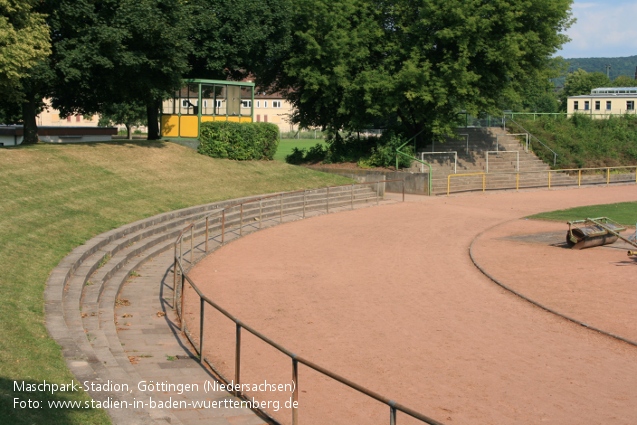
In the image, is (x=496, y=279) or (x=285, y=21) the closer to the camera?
(x=496, y=279)

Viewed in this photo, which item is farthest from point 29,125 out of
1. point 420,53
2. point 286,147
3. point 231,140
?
point 286,147

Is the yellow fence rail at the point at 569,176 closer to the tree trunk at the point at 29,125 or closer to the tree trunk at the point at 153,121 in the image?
the tree trunk at the point at 153,121

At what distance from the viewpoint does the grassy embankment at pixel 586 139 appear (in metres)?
48.8

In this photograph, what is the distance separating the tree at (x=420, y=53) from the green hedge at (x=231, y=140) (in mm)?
5684

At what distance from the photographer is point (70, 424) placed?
280 inches

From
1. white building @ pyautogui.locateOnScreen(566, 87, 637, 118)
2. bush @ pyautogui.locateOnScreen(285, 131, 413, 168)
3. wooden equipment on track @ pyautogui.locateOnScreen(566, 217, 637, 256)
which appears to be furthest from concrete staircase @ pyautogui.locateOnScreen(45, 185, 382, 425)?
white building @ pyautogui.locateOnScreen(566, 87, 637, 118)

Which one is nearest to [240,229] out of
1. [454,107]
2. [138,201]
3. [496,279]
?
[138,201]

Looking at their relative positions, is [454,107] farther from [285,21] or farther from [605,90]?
[605,90]

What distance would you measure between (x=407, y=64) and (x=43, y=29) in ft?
66.2

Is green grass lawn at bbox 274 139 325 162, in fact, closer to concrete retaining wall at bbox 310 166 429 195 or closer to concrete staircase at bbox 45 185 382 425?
concrete retaining wall at bbox 310 166 429 195

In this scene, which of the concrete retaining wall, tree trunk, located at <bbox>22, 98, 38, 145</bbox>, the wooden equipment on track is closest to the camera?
the wooden equipment on track

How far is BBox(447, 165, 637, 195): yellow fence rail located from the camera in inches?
1667

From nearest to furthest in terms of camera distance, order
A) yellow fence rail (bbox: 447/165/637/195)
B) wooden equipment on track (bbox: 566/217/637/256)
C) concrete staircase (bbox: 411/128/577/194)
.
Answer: wooden equipment on track (bbox: 566/217/637/256) < concrete staircase (bbox: 411/128/577/194) < yellow fence rail (bbox: 447/165/637/195)

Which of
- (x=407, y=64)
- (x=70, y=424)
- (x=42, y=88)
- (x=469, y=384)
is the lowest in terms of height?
(x=469, y=384)
